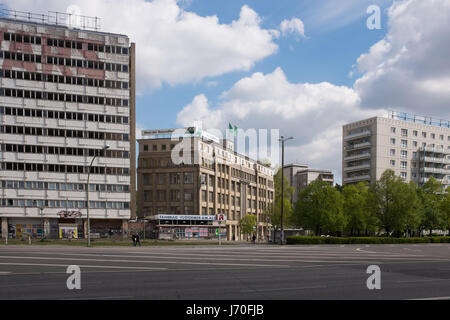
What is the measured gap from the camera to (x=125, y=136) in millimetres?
75500

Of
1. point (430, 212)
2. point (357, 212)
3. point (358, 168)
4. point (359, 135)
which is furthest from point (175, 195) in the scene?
point (359, 135)

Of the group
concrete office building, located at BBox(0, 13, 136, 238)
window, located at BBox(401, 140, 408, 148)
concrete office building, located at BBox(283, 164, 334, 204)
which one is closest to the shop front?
concrete office building, located at BBox(0, 13, 136, 238)

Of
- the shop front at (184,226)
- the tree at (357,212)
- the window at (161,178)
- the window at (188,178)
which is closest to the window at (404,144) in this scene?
the tree at (357,212)

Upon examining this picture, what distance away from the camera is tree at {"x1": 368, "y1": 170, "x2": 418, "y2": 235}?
69.5 metres

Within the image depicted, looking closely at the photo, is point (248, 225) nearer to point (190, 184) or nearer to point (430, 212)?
point (190, 184)

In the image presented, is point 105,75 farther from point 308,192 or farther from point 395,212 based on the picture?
point 395,212

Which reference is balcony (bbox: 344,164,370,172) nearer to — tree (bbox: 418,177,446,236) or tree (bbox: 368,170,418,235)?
tree (bbox: 418,177,446,236)

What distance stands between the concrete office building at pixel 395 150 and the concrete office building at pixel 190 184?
33.0 metres

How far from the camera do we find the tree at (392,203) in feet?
228

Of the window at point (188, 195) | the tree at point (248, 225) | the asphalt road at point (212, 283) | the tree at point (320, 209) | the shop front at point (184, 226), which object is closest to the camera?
the asphalt road at point (212, 283)

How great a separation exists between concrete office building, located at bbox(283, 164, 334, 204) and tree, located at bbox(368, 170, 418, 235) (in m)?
70.4

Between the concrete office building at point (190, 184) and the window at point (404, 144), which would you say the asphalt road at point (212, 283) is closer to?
the concrete office building at point (190, 184)
